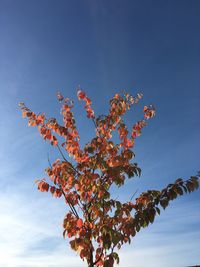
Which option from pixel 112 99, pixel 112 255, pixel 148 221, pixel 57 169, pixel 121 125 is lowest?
pixel 112 255

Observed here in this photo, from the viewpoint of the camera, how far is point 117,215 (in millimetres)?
11273

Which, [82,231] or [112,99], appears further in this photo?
[112,99]

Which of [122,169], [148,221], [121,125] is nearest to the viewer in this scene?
[148,221]

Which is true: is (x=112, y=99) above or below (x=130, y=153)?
above

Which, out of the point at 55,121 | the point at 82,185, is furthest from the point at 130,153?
the point at 55,121

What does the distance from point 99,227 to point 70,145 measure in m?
3.09

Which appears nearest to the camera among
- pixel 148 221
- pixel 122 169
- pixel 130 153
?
pixel 148 221

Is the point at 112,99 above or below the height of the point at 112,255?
above

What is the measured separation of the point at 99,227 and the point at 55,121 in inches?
162

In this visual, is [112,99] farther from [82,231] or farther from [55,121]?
[82,231]

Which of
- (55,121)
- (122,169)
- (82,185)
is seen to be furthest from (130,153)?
(55,121)

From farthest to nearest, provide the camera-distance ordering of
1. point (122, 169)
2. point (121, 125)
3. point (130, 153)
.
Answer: point (121, 125) → point (130, 153) → point (122, 169)

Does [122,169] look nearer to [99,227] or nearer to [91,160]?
[91,160]

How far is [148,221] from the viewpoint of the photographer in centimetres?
1066
